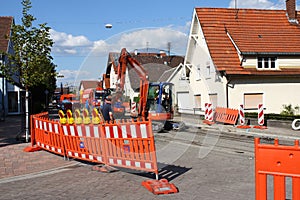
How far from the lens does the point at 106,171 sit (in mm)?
8750

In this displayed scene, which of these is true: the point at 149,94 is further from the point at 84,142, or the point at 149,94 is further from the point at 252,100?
the point at 84,142

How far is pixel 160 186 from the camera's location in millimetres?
7215

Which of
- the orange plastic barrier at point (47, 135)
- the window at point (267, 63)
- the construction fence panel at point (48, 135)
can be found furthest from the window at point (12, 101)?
the construction fence panel at point (48, 135)

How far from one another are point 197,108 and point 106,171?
23.7 m

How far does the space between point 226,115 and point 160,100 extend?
18.6ft

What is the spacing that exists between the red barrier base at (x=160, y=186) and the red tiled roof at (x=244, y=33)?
764 inches

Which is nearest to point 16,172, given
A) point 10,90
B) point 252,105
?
point 252,105

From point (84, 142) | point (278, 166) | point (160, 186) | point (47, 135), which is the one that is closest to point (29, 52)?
point (47, 135)

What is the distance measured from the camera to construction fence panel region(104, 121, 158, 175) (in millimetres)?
7633

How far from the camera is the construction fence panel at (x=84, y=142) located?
29.5 feet

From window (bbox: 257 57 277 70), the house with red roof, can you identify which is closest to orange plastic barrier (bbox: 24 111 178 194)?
the house with red roof

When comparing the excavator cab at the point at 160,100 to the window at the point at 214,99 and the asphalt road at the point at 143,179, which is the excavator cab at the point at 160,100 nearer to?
the window at the point at 214,99

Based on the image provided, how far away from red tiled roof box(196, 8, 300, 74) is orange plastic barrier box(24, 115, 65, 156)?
1620 centimetres

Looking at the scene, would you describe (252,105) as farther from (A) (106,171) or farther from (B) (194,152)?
(A) (106,171)
